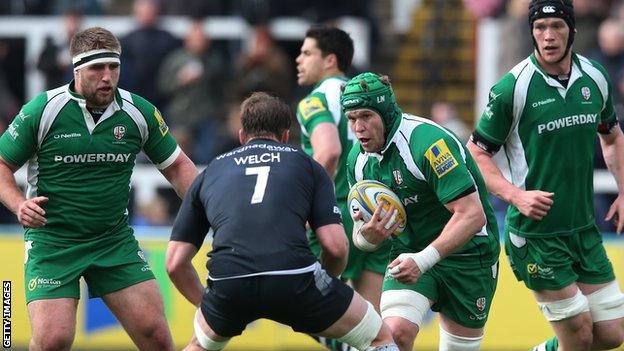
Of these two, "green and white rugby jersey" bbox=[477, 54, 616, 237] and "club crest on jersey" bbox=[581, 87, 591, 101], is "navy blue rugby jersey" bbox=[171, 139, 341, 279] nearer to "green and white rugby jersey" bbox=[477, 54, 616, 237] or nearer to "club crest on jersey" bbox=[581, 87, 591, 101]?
"green and white rugby jersey" bbox=[477, 54, 616, 237]

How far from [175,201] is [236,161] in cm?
860

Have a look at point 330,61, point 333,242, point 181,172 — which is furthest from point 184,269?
point 330,61

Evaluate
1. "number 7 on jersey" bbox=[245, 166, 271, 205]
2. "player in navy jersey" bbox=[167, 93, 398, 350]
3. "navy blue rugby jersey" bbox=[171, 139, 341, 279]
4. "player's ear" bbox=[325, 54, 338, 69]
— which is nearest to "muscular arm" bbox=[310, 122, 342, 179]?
"player's ear" bbox=[325, 54, 338, 69]

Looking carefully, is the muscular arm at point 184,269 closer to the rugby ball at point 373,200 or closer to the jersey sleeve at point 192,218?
the jersey sleeve at point 192,218


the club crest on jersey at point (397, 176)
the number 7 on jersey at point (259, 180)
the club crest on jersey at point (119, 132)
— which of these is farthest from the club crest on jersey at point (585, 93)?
the club crest on jersey at point (119, 132)

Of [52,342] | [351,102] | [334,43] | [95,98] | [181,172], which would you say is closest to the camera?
[351,102]

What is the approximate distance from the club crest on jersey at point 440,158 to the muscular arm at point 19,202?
7.95ft

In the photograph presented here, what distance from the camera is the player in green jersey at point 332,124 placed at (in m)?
9.83

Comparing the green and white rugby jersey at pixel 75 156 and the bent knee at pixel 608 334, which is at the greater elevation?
the green and white rugby jersey at pixel 75 156

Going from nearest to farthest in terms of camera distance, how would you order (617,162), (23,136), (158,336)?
(23,136)
(158,336)
(617,162)

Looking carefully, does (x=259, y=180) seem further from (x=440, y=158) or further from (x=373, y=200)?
(x=440, y=158)

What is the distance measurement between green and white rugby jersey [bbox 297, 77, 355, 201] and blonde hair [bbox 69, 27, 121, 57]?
186cm

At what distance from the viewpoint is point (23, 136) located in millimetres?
8438

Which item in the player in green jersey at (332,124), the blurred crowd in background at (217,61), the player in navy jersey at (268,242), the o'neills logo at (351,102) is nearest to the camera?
the player in navy jersey at (268,242)
